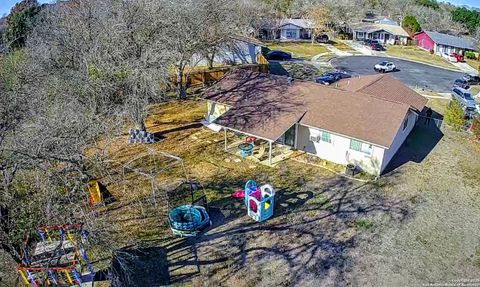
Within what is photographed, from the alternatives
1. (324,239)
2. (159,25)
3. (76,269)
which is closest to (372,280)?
(324,239)

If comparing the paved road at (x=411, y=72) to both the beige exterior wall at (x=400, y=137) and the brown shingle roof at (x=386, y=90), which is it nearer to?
the brown shingle roof at (x=386, y=90)

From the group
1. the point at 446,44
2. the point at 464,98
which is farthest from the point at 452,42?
the point at 464,98

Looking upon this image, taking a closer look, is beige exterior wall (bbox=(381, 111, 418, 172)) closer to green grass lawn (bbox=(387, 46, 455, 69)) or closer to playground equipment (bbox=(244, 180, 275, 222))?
playground equipment (bbox=(244, 180, 275, 222))

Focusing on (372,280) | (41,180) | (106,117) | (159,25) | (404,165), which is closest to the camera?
(41,180)

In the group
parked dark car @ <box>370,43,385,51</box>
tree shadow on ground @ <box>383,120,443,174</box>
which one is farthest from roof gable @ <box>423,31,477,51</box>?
tree shadow on ground @ <box>383,120,443,174</box>

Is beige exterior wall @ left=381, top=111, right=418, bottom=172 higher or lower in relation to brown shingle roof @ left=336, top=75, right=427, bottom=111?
lower

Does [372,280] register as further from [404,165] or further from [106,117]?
→ [106,117]
